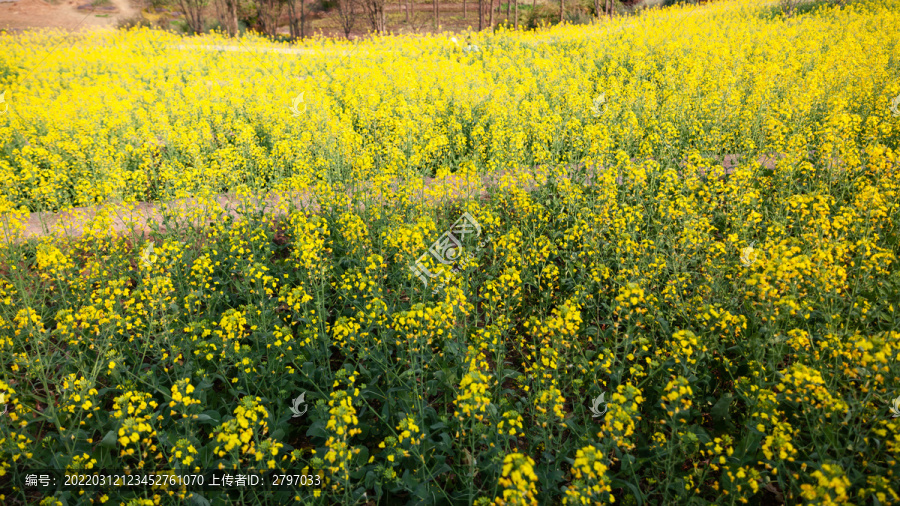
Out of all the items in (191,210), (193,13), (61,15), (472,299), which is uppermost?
(193,13)

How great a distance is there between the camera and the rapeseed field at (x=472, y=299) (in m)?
3.27

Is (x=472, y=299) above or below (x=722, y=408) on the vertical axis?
above

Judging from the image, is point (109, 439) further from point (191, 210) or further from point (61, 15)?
point (61, 15)

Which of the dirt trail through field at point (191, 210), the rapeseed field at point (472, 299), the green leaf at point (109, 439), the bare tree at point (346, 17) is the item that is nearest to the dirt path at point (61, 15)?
the bare tree at point (346, 17)

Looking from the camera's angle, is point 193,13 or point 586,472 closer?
point 586,472

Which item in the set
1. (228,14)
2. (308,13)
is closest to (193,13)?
(228,14)

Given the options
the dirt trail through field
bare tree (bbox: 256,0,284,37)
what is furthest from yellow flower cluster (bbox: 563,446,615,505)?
bare tree (bbox: 256,0,284,37)

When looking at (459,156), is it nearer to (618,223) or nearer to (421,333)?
(618,223)

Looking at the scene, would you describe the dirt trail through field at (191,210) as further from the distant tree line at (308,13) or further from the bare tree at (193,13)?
the bare tree at (193,13)

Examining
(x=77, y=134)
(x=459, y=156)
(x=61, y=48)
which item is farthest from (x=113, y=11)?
(x=459, y=156)

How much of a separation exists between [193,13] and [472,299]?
3531 centimetres

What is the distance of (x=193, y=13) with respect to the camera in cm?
3170

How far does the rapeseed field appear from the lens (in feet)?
10.7

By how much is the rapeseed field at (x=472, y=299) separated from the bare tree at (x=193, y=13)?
67.5 feet
